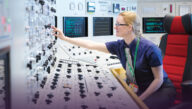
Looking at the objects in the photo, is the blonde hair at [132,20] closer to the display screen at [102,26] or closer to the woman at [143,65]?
the woman at [143,65]

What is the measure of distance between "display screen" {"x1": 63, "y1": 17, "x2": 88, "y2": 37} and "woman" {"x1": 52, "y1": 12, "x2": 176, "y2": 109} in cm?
85

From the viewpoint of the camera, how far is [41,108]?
1111mm

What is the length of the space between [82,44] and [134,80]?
0.60 meters

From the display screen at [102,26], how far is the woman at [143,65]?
123cm

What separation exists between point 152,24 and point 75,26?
5.31 ft

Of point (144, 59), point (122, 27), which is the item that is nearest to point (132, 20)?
point (122, 27)

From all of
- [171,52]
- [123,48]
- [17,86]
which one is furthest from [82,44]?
[17,86]

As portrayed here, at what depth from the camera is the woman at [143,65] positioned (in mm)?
1853

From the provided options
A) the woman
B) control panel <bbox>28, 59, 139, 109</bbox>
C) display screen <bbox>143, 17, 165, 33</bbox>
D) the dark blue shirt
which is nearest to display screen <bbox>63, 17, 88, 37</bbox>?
the woman

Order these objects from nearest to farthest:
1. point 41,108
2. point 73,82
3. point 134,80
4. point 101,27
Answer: point 41,108, point 73,82, point 134,80, point 101,27

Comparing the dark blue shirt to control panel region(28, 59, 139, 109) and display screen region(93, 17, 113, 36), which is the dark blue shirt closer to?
control panel region(28, 59, 139, 109)

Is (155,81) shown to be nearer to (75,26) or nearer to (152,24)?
(75,26)

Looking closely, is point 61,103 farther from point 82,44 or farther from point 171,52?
point 171,52

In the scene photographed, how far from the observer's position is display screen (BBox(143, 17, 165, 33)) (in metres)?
4.02
